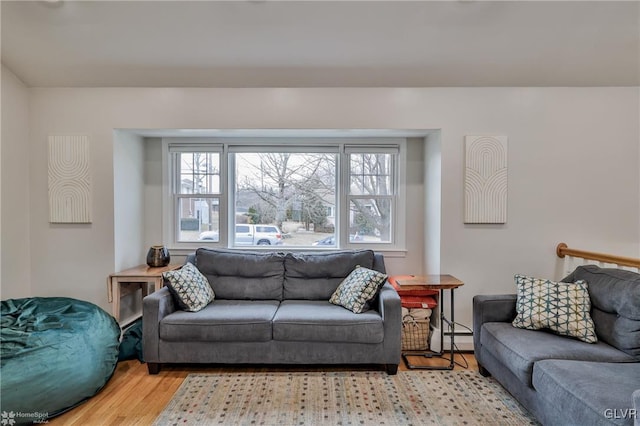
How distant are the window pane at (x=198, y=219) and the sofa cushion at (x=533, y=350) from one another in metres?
2.88

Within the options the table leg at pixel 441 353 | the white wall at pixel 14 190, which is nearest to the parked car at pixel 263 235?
the table leg at pixel 441 353

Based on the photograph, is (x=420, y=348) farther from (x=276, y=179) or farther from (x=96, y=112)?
(x=96, y=112)

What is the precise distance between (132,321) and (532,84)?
4514 mm

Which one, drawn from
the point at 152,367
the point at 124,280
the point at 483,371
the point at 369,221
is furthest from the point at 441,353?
the point at 124,280

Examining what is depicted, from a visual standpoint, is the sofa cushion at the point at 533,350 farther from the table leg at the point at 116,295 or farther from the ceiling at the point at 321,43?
the table leg at the point at 116,295

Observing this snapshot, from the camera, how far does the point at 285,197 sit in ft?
12.4

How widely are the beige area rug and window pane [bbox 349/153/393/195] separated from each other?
185 centimetres

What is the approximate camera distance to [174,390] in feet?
7.96

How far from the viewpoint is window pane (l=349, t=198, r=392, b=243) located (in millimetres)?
3723

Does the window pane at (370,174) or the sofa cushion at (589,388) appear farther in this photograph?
the window pane at (370,174)

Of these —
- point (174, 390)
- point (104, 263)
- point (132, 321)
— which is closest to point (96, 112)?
point (104, 263)

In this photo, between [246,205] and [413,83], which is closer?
[413,83]

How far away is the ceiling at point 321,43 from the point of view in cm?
245

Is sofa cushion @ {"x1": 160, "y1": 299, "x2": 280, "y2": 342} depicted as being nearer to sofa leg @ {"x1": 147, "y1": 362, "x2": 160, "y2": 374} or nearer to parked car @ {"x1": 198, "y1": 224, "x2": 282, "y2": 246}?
sofa leg @ {"x1": 147, "y1": 362, "x2": 160, "y2": 374}
